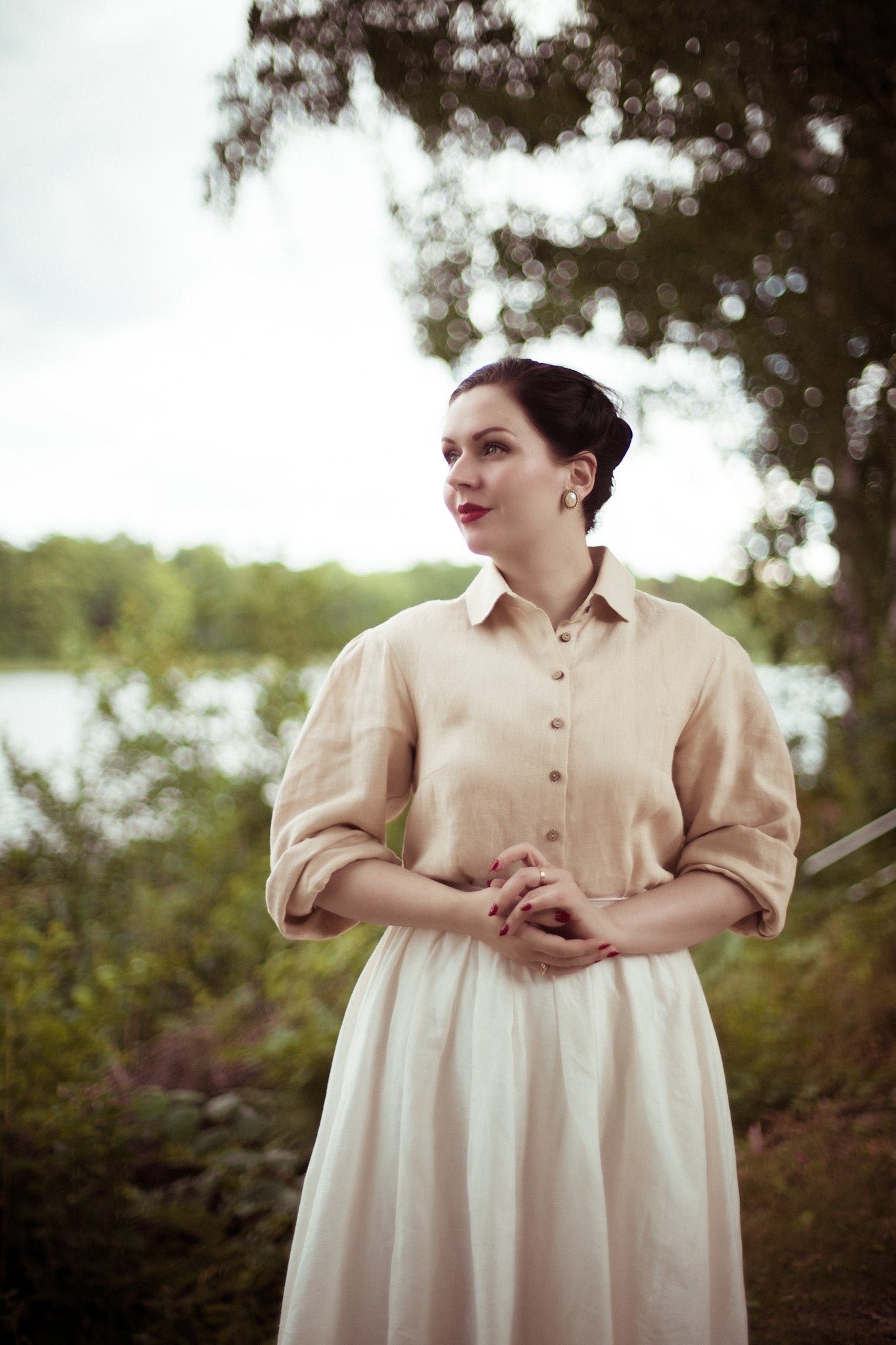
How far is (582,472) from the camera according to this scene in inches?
51.3

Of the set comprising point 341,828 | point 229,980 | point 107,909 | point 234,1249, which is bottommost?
point 234,1249

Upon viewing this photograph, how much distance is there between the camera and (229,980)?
430 cm

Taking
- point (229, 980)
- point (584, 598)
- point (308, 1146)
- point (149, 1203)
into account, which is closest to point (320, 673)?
point (229, 980)

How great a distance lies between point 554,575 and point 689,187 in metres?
3.00

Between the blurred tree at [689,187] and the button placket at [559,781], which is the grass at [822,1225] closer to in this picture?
the button placket at [559,781]

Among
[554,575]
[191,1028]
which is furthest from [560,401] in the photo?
[191,1028]

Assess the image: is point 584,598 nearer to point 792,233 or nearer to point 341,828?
point 341,828

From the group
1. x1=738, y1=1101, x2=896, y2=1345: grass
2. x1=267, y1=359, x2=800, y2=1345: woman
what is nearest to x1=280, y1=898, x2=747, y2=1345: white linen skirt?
x1=267, y1=359, x2=800, y2=1345: woman

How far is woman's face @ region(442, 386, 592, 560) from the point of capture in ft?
4.07

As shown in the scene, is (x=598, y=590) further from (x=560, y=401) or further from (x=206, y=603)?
(x=206, y=603)

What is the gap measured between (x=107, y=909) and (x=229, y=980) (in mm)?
827

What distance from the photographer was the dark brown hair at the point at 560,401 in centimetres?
125

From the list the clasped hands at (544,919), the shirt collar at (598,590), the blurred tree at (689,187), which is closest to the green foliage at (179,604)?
the blurred tree at (689,187)

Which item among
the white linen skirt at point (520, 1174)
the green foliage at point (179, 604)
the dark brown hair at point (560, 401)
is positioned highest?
the green foliage at point (179, 604)
